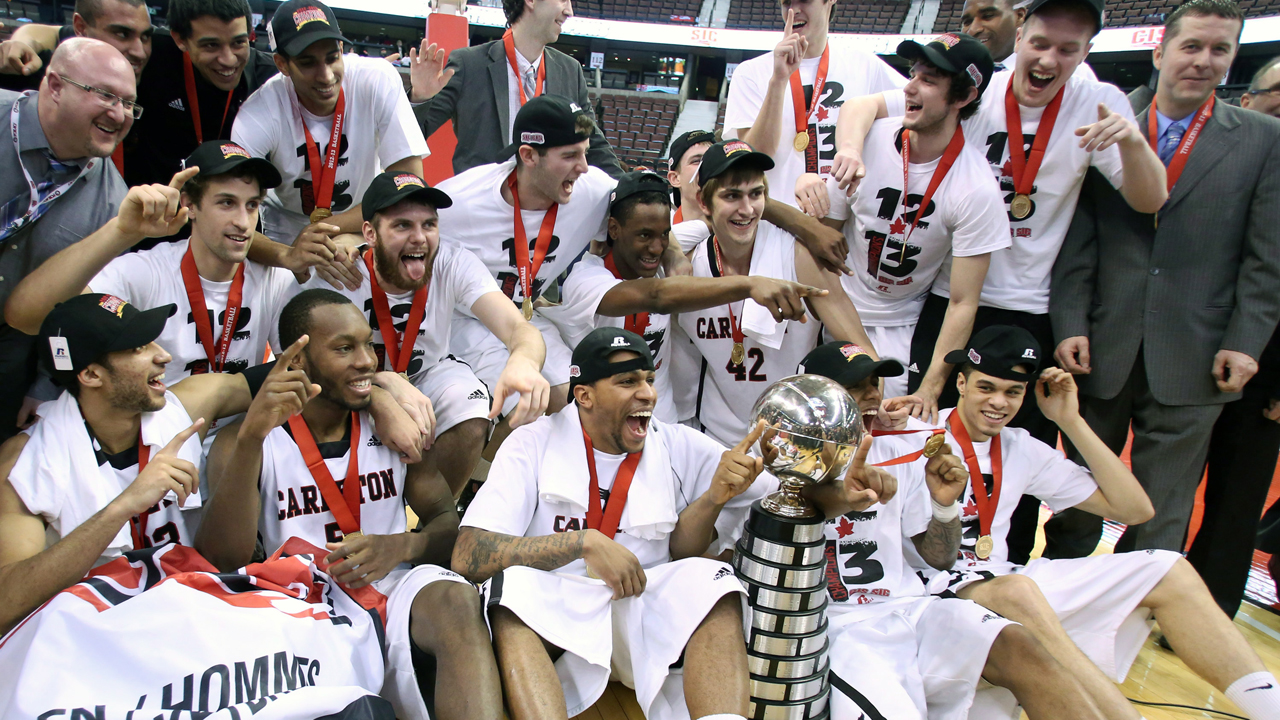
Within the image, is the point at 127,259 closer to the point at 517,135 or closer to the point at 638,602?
the point at 517,135

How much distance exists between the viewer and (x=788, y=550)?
259 cm

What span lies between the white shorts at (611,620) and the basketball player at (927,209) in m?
1.47

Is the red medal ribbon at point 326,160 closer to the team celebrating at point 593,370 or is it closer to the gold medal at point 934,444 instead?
the team celebrating at point 593,370

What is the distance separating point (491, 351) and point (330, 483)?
4.55ft

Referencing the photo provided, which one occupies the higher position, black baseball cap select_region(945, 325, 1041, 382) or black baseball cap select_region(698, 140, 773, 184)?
black baseball cap select_region(698, 140, 773, 184)

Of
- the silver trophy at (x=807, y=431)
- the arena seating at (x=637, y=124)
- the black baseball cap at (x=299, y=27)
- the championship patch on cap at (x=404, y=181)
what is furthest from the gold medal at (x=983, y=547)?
the arena seating at (x=637, y=124)

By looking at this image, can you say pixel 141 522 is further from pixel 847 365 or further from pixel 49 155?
pixel 847 365

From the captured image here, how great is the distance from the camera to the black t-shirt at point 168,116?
150 inches

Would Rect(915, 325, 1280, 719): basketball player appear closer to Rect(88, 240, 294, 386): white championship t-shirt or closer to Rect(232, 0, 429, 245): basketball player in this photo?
Rect(232, 0, 429, 245): basketball player

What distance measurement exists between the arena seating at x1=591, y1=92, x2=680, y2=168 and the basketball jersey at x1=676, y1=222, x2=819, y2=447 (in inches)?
861

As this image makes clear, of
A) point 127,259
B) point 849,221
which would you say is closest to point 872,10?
point 849,221

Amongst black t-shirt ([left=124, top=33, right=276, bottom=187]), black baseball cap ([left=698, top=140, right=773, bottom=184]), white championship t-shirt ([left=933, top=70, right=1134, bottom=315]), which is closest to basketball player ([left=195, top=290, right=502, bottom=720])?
black t-shirt ([left=124, top=33, right=276, bottom=187])

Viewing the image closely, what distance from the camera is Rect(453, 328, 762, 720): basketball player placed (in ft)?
8.47

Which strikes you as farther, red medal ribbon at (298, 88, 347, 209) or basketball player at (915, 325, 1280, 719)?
red medal ribbon at (298, 88, 347, 209)
